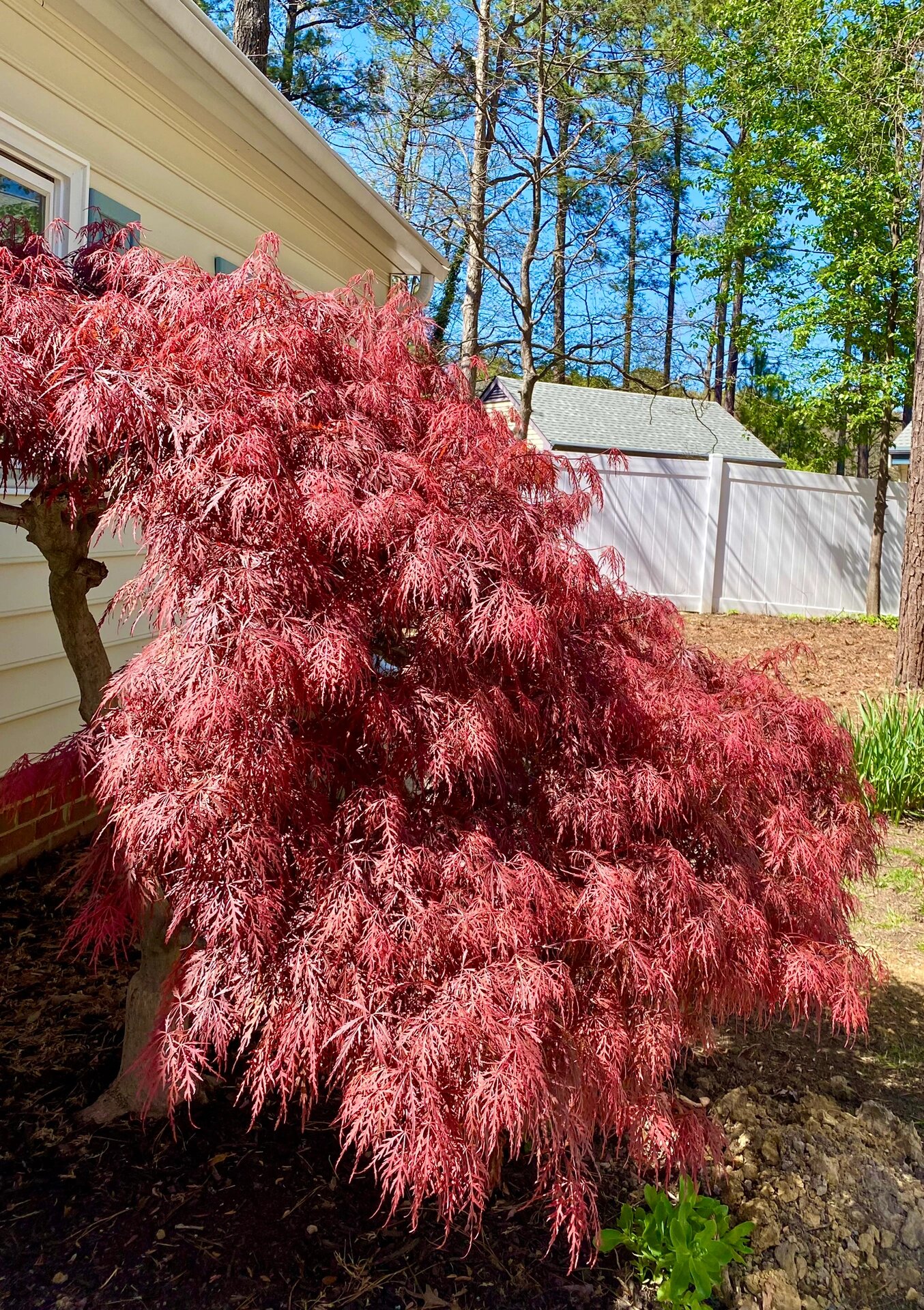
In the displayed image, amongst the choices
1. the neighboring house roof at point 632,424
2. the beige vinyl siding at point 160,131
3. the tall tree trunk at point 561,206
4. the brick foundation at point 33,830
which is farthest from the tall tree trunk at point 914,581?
the neighboring house roof at point 632,424

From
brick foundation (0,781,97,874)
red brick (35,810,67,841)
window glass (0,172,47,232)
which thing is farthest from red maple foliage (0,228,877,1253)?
red brick (35,810,67,841)

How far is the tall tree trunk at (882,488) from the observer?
12.5 m

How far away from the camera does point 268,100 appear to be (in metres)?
4.78

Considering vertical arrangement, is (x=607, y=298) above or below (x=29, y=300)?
above

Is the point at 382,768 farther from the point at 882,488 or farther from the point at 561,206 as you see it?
the point at 561,206

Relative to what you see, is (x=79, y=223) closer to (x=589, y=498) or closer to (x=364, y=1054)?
(x=589, y=498)

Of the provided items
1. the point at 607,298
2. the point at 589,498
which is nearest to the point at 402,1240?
the point at 589,498

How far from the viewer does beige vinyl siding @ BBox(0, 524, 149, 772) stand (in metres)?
3.85

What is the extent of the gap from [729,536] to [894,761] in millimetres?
6938

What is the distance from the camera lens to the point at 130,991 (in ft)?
8.76

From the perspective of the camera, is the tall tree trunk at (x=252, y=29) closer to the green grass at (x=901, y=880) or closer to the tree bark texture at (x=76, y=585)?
the tree bark texture at (x=76, y=585)

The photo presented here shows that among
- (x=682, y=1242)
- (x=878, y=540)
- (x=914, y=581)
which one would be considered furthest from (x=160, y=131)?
(x=878, y=540)

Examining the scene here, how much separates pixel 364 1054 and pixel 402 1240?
955 millimetres

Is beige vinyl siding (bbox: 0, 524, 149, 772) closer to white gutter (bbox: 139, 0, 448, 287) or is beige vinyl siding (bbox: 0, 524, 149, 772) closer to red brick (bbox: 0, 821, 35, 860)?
red brick (bbox: 0, 821, 35, 860)
